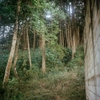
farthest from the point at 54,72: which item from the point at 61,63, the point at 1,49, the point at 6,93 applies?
the point at 6,93

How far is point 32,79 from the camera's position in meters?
16.4

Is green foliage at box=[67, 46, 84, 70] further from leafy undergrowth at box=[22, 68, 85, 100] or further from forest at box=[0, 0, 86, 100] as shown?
leafy undergrowth at box=[22, 68, 85, 100]

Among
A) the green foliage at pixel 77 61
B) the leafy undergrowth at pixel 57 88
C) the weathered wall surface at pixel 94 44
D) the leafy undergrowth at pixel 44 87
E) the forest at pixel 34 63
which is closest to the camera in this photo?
the weathered wall surface at pixel 94 44

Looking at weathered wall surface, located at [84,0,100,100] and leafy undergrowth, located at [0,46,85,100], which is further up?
weathered wall surface, located at [84,0,100,100]

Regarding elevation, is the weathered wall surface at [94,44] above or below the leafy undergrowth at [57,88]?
above

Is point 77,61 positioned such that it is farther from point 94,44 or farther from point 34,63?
point 94,44

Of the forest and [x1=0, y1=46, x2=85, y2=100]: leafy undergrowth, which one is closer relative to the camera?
[x1=0, y1=46, x2=85, y2=100]: leafy undergrowth

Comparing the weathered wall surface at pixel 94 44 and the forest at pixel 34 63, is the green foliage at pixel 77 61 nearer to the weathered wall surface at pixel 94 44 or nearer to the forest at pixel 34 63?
the forest at pixel 34 63

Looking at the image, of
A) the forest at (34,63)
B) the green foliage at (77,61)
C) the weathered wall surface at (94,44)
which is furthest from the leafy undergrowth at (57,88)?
the weathered wall surface at (94,44)

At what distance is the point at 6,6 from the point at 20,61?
8489 millimetres

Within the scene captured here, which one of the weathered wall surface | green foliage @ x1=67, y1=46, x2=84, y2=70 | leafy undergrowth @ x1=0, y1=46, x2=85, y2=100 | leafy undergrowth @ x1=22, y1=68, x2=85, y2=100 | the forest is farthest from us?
green foliage @ x1=67, y1=46, x2=84, y2=70

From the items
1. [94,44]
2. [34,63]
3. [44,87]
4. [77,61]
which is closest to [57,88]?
[44,87]

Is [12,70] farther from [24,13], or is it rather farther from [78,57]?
[78,57]

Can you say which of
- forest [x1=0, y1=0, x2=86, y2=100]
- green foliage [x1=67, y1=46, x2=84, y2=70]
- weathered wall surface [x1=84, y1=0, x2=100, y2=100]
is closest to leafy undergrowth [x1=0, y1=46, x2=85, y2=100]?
forest [x1=0, y1=0, x2=86, y2=100]
